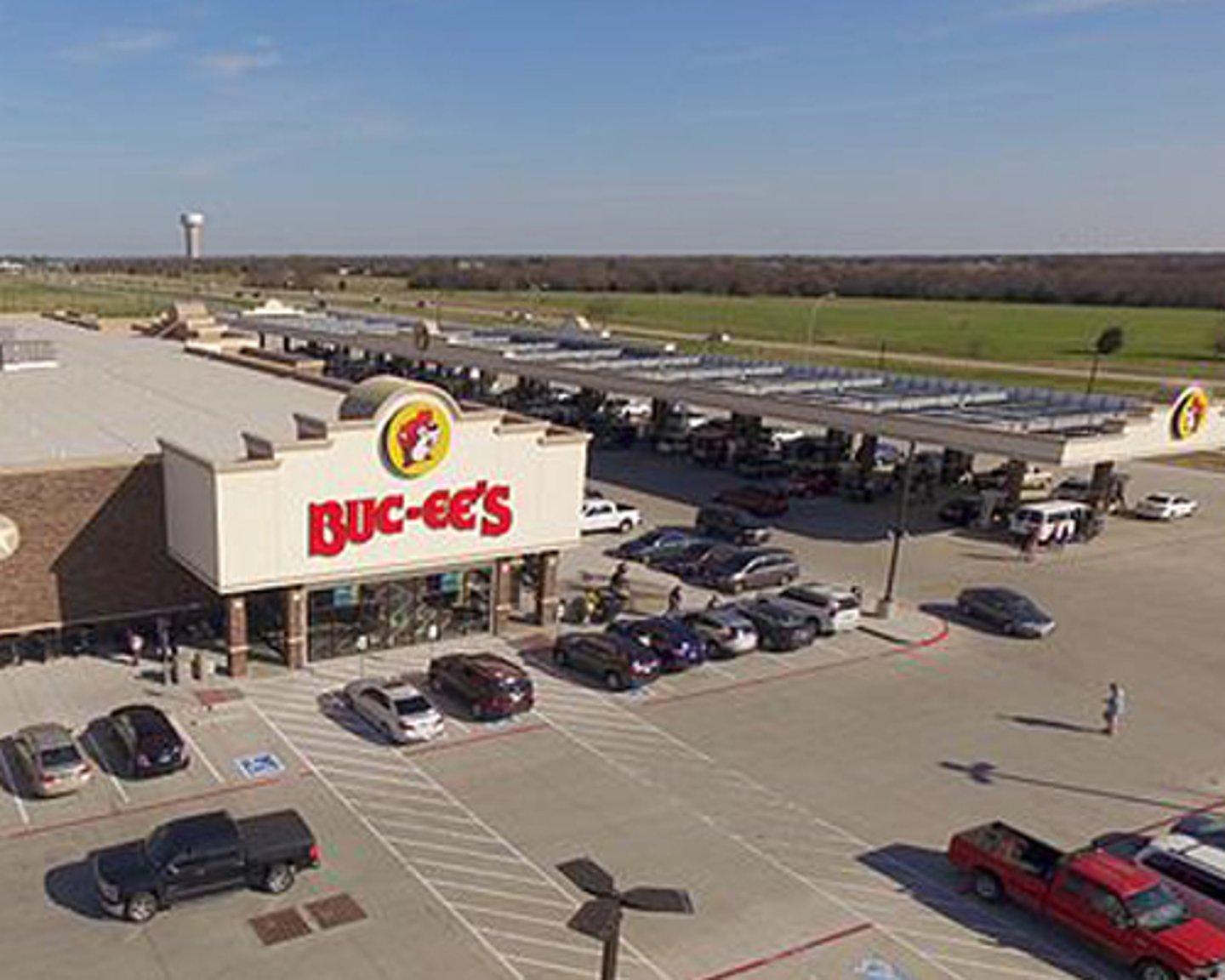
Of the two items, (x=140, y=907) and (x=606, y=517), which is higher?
(x=606, y=517)

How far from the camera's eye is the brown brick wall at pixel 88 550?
34.2 m

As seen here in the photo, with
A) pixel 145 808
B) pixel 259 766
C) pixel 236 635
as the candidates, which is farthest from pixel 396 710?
pixel 236 635

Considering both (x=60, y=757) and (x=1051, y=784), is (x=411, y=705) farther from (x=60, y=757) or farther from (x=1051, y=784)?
(x=1051, y=784)

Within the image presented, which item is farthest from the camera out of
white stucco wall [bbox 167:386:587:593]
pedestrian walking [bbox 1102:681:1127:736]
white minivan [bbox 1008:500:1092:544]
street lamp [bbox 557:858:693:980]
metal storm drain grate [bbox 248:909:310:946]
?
white minivan [bbox 1008:500:1092:544]

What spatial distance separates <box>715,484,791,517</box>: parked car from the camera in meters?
59.5

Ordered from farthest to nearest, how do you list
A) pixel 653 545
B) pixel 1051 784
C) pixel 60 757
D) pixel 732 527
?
1. pixel 732 527
2. pixel 653 545
3. pixel 1051 784
4. pixel 60 757

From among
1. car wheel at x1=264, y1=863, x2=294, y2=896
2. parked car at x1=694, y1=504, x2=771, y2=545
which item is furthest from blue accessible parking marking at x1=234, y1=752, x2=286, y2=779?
parked car at x1=694, y1=504, x2=771, y2=545

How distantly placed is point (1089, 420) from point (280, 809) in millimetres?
46884

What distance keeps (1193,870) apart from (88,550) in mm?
32843

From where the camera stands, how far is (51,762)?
2670 centimetres

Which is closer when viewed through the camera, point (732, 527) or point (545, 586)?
point (545, 586)

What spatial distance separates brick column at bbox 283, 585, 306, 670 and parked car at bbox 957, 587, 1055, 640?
1042 inches

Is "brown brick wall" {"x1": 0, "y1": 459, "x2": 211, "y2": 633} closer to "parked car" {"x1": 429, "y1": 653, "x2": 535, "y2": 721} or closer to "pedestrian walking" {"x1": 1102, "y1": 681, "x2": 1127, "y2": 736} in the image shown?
"parked car" {"x1": 429, "y1": 653, "x2": 535, "y2": 721}

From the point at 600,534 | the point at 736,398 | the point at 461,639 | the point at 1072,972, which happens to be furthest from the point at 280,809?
the point at 736,398
